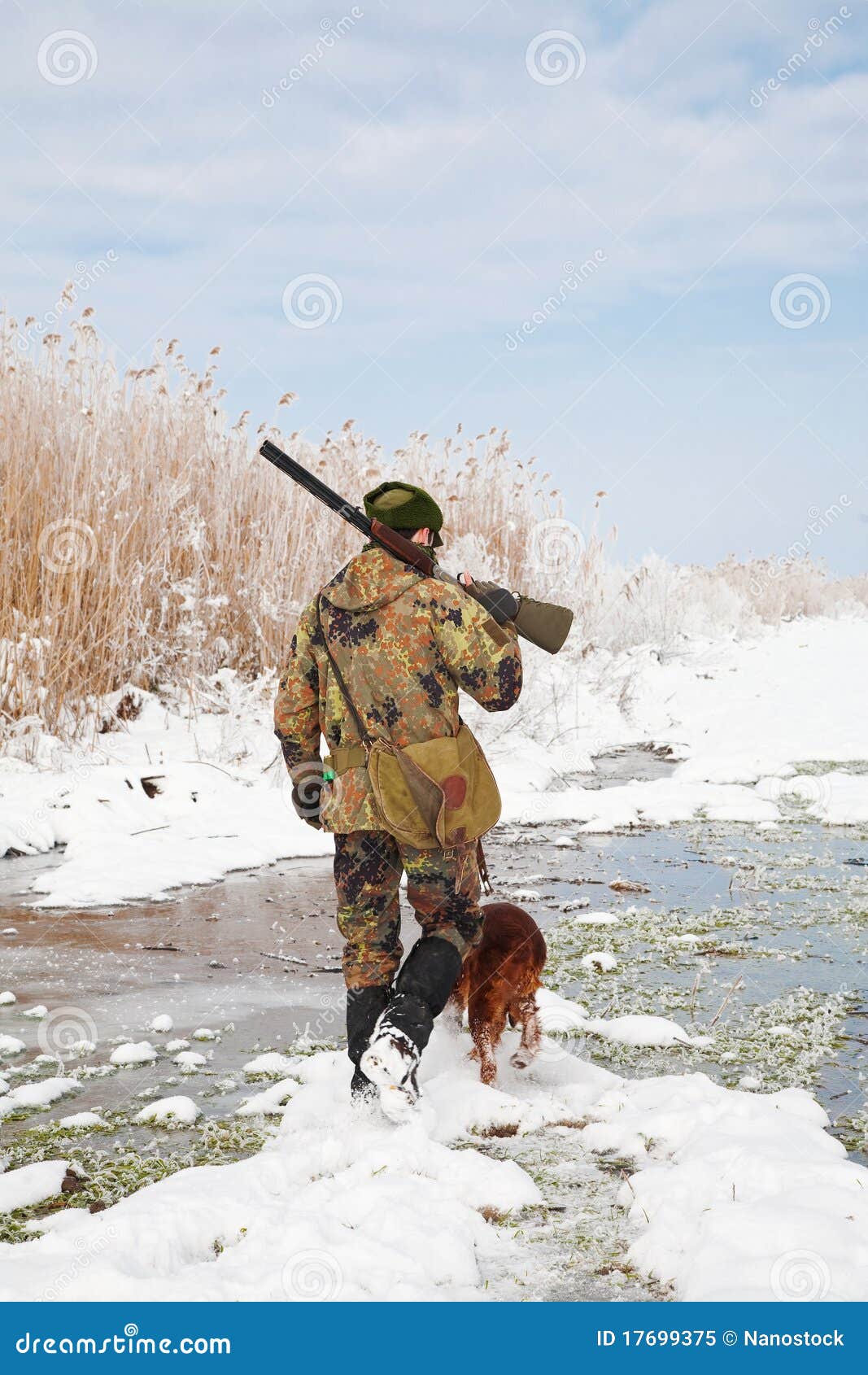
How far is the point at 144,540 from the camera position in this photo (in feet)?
33.8

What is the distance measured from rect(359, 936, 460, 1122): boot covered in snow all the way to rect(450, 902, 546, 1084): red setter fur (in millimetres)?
279

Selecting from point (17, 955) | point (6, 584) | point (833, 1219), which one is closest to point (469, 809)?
point (833, 1219)

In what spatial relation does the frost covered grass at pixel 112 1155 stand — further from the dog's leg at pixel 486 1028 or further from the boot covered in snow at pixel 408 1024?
the dog's leg at pixel 486 1028

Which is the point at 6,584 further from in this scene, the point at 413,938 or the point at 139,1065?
the point at 139,1065

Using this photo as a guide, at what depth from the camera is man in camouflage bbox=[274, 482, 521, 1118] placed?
356 cm

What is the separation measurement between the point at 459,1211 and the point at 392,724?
134 cm

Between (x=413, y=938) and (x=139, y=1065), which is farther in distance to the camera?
(x=413, y=938)

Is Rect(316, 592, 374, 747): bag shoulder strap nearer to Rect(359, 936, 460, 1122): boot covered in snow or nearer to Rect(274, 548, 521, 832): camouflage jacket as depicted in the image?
Rect(274, 548, 521, 832): camouflage jacket

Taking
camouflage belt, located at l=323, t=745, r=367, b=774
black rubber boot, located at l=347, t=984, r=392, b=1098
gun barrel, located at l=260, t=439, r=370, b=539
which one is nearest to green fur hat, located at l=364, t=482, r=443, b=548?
gun barrel, located at l=260, t=439, r=370, b=539

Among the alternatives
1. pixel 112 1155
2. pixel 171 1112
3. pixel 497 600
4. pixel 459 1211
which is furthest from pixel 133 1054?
pixel 497 600

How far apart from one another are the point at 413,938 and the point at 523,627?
8.06 ft

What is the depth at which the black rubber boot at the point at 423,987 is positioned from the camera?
3492 mm

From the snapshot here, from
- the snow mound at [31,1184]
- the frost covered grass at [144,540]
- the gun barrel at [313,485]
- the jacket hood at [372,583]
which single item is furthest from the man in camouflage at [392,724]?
the frost covered grass at [144,540]
